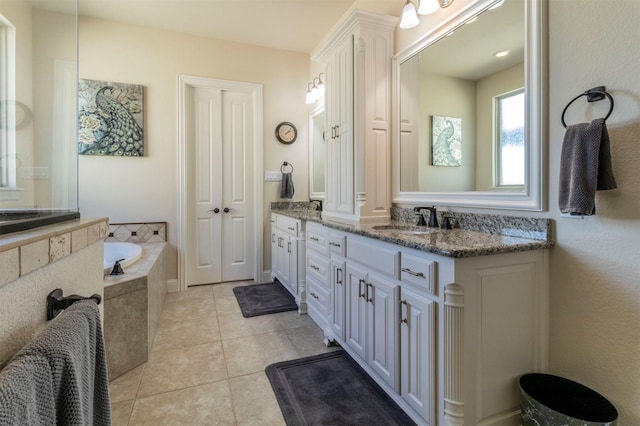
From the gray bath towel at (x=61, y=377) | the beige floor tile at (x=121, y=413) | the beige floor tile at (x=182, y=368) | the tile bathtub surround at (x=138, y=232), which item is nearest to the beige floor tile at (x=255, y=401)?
the beige floor tile at (x=182, y=368)

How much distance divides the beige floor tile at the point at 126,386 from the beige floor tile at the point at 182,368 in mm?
30

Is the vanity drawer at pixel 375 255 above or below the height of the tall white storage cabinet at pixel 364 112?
below

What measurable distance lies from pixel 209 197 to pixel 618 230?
11.2 ft

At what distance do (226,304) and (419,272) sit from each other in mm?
2236

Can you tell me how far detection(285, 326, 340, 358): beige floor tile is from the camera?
2.15m

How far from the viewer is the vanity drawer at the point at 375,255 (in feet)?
4.99

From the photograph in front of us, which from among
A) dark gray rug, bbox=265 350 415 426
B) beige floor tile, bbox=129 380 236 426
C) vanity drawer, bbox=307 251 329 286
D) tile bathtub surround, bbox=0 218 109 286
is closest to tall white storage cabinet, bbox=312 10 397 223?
vanity drawer, bbox=307 251 329 286

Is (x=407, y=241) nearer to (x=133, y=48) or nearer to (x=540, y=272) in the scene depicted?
(x=540, y=272)

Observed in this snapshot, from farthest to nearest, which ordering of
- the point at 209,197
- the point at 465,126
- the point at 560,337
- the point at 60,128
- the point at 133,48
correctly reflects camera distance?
the point at 209,197
the point at 133,48
the point at 465,126
the point at 560,337
the point at 60,128

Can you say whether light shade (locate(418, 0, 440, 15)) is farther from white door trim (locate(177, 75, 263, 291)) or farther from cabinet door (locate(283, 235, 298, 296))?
white door trim (locate(177, 75, 263, 291))

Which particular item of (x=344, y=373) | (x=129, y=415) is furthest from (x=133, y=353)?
(x=344, y=373)

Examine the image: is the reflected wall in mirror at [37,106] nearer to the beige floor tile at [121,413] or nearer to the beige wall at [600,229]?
the beige floor tile at [121,413]

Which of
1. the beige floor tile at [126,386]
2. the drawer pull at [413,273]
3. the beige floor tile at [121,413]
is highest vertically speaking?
the drawer pull at [413,273]

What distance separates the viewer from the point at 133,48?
Answer: 3.28 m
